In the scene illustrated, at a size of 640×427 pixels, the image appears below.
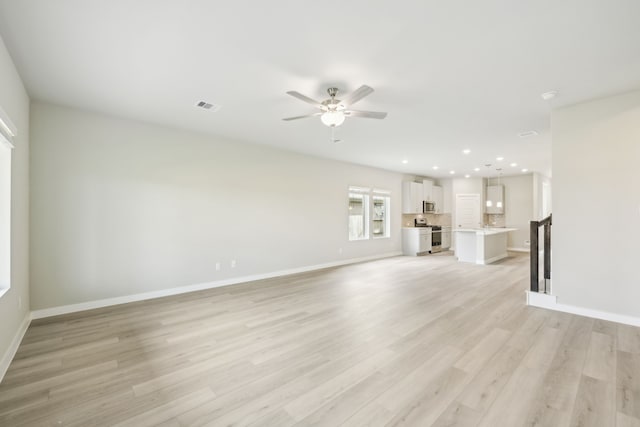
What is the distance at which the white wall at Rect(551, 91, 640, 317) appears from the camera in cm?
337

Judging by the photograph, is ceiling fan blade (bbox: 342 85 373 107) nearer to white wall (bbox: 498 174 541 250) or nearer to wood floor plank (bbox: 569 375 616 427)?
wood floor plank (bbox: 569 375 616 427)

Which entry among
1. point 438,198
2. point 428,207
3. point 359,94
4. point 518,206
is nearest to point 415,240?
point 428,207

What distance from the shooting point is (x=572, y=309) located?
3.74 m

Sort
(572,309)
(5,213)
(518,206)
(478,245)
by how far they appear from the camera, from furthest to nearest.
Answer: (518,206) < (478,245) < (572,309) < (5,213)

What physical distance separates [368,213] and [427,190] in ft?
10.7

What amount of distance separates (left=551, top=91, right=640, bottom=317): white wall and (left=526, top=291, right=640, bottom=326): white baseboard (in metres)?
0.05

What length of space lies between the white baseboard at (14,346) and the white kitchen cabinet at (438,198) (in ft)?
35.5

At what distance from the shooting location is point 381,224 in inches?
355

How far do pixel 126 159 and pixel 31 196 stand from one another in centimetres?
118

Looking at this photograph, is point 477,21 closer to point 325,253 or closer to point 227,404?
point 227,404

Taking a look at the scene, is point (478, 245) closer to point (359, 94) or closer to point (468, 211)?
point (468, 211)

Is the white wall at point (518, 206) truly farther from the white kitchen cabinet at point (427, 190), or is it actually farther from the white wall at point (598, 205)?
the white wall at point (598, 205)

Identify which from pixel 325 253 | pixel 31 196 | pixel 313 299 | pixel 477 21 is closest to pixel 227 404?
pixel 313 299

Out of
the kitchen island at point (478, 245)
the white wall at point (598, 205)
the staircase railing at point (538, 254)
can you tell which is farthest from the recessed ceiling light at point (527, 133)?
the kitchen island at point (478, 245)
